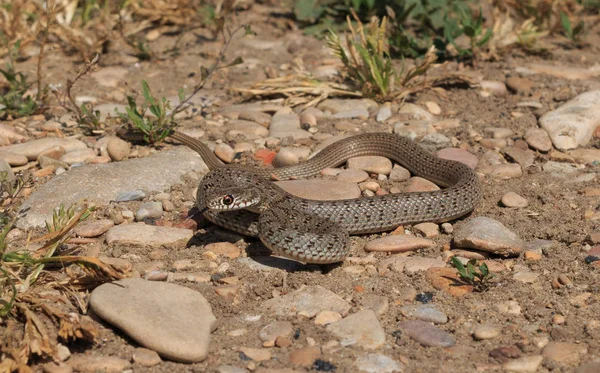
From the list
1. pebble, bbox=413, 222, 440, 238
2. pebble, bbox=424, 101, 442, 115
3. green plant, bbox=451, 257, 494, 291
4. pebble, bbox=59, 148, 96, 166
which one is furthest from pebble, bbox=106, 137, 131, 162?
green plant, bbox=451, 257, 494, 291

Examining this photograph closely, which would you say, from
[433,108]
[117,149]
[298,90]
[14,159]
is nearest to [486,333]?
[117,149]

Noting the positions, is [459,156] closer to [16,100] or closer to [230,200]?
[230,200]

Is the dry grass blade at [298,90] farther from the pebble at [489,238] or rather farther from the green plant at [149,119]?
the pebble at [489,238]

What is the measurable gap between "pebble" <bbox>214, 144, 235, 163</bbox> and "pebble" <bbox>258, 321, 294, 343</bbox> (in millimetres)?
2928

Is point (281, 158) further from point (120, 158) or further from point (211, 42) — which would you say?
point (211, 42)

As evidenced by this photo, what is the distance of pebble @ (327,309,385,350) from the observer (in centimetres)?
498

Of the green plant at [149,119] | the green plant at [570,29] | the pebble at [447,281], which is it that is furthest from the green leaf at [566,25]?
the pebble at [447,281]

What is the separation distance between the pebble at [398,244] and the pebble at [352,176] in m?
1.14

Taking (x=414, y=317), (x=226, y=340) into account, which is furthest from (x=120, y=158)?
(x=414, y=317)

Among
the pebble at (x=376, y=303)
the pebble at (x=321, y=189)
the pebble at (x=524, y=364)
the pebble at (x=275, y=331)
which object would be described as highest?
the pebble at (x=524, y=364)

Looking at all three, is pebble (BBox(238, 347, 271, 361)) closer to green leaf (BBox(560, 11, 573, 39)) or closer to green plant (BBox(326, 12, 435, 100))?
green plant (BBox(326, 12, 435, 100))

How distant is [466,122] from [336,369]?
4.70 m

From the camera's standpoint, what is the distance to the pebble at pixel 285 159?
25.4 feet

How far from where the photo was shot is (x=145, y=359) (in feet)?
15.4
